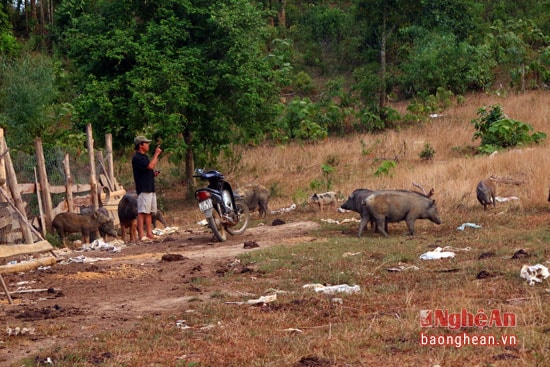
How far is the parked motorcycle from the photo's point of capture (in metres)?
13.6

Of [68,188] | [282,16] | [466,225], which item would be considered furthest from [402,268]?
[282,16]

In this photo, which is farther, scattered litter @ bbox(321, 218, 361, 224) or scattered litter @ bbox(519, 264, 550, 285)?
scattered litter @ bbox(321, 218, 361, 224)

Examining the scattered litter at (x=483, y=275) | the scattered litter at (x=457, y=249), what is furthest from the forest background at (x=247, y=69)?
the scattered litter at (x=483, y=275)

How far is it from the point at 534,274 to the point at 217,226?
6.93 metres

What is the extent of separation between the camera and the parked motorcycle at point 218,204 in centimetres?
1363

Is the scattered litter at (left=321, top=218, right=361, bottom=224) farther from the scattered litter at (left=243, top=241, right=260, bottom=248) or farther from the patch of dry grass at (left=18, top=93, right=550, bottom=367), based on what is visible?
the scattered litter at (left=243, top=241, right=260, bottom=248)

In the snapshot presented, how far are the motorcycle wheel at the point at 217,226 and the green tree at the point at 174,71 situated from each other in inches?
253

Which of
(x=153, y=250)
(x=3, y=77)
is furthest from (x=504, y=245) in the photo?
(x=3, y=77)

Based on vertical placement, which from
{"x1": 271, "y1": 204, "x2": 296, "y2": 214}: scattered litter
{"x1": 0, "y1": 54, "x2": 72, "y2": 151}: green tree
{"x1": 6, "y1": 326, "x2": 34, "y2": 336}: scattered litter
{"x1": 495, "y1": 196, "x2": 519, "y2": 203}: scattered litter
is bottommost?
{"x1": 271, "y1": 204, "x2": 296, "y2": 214}: scattered litter

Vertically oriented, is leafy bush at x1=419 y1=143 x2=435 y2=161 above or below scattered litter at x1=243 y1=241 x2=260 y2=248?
above

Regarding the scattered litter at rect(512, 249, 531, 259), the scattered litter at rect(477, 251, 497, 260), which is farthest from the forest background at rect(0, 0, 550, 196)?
the scattered litter at rect(512, 249, 531, 259)

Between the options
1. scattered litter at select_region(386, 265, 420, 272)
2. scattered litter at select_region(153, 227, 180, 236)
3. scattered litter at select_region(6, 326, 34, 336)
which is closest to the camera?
scattered litter at select_region(6, 326, 34, 336)

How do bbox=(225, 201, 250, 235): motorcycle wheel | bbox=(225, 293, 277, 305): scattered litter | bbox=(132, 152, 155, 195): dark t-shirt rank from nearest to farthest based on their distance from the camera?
bbox=(225, 293, 277, 305): scattered litter → bbox=(132, 152, 155, 195): dark t-shirt → bbox=(225, 201, 250, 235): motorcycle wheel

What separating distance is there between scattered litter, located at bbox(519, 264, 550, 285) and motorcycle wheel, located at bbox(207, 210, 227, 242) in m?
6.53
